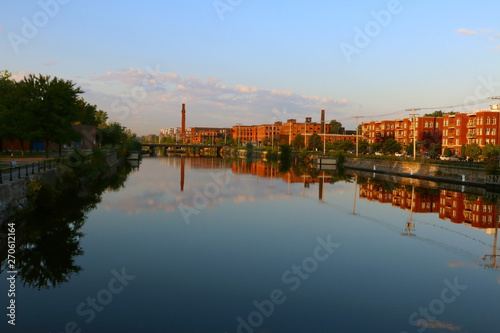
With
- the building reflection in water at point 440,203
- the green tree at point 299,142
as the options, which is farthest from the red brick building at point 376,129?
the building reflection in water at point 440,203

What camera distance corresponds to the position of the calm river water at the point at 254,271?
11.9m

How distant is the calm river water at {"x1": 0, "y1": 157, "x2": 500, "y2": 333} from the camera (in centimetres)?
1195

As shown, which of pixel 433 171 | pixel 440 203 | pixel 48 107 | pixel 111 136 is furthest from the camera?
pixel 111 136

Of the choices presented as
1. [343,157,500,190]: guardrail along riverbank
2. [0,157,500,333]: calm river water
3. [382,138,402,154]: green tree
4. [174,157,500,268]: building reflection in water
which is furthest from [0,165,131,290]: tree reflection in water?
[382,138,402,154]: green tree

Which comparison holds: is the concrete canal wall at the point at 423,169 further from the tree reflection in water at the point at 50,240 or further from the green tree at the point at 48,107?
the green tree at the point at 48,107

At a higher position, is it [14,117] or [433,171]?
[14,117]

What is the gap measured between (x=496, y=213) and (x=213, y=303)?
26.4 meters

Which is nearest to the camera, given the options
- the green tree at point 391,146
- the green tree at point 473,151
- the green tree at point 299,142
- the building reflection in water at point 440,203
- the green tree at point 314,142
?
the building reflection in water at point 440,203

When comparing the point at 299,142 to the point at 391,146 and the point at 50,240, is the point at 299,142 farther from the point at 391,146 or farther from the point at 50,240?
the point at 50,240

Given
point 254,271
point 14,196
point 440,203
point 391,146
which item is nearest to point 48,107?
point 14,196

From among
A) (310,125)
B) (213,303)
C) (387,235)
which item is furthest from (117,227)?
(310,125)

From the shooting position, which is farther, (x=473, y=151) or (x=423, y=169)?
(x=473, y=151)

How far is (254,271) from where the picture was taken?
1622cm

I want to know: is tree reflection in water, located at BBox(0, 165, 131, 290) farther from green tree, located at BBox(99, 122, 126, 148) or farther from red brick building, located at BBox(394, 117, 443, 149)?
red brick building, located at BBox(394, 117, 443, 149)
